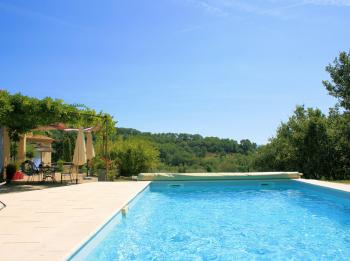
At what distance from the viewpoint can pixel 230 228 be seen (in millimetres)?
6332

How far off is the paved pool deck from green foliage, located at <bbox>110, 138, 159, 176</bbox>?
672cm

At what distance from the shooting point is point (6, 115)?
10.3m

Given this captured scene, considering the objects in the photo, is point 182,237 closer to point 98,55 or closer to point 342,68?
point 98,55

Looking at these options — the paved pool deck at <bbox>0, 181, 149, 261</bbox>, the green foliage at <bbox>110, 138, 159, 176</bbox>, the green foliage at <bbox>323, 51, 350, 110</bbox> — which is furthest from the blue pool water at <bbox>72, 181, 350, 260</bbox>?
the green foliage at <bbox>323, 51, 350, 110</bbox>

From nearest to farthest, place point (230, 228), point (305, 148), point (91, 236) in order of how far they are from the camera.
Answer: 1. point (91, 236)
2. point (230, 228)
3. point (305, 148)

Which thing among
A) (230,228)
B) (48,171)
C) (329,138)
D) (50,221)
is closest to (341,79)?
(329,138)

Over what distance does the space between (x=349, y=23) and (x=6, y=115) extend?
12.4m

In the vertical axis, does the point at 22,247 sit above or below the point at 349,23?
below

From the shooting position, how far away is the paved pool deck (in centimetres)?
365

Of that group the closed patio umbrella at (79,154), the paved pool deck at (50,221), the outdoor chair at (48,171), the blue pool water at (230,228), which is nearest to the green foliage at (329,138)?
the blue pool water at (230,228)

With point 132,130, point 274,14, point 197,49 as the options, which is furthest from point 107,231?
point 132,130

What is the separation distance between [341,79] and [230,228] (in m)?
11.0

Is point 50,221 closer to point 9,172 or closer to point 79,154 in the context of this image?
point 79,154

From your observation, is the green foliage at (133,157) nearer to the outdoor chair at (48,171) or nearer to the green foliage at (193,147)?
the outdoor chair at (48,171)
